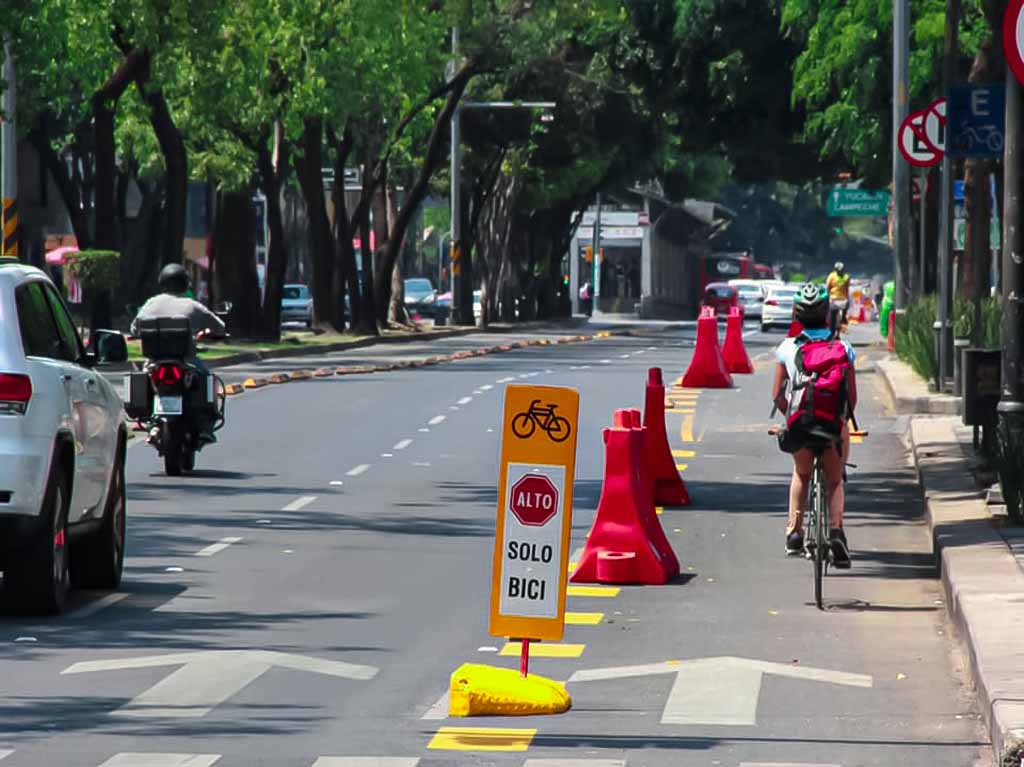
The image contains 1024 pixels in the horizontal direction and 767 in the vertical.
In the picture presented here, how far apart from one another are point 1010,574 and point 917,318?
22.4 metres

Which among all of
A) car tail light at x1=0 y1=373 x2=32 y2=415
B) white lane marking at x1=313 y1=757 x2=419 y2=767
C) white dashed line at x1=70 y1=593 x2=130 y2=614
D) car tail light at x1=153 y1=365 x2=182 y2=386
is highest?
car tail light at x1=0 y1=373 x2=32 y2=415

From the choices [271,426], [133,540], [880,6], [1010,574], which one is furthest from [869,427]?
[880,6]

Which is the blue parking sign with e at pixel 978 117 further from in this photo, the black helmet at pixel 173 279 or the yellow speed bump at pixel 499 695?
the yellow speed bump at pixel 499 695

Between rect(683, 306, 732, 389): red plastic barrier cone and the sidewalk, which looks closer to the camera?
the sidewalk

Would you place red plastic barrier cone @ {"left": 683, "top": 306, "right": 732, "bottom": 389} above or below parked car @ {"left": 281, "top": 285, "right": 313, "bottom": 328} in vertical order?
above

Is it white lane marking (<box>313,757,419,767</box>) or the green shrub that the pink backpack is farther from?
the green shrub

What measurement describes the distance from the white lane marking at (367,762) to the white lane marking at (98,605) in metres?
4.26

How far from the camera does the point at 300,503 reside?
1956 centimetres

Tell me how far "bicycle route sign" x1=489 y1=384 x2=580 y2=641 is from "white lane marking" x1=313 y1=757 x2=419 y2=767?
1193 millimetres

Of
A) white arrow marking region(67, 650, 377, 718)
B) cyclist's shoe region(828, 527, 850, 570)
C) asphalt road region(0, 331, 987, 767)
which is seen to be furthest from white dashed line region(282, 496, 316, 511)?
white arrow marking region(67, 650, 377, 718)

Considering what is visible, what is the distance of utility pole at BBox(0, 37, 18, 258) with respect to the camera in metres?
36.6

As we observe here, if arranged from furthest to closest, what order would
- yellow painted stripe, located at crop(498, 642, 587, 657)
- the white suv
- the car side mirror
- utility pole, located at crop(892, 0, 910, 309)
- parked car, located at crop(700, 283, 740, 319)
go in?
parked car, located at crop(700, 283, 740, 319), utility pole, located at crop(892, 0, 910, 309), the car side mirror, the white suv, yellow painted stripe, located at crop(498, 642, 587, 657)

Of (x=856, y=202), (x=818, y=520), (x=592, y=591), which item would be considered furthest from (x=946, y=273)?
(x=856, y=202)

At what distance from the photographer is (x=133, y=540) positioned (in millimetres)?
16922
